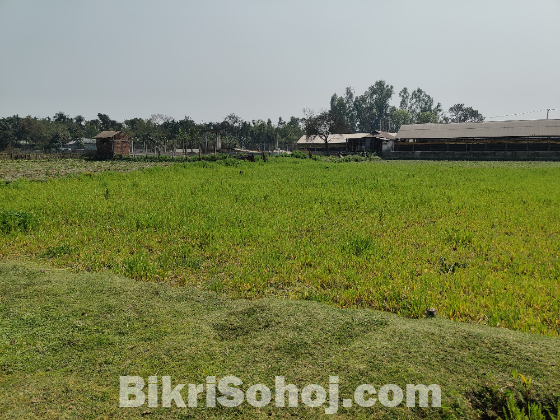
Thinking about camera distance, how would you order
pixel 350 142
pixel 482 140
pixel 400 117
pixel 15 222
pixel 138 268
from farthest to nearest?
pixel 400 117
pixel 350 142
pixel 482 140
pixel 15 222
pixel 138 268

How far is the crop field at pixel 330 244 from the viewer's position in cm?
509

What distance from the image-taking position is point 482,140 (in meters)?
46.0

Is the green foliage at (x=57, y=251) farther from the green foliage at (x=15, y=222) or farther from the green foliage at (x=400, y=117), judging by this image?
the green foliage at (x=400, y=117)

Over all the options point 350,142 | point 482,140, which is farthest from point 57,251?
point 350,142

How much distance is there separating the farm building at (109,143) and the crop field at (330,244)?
36236 mm

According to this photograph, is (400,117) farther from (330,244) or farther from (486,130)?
(330,244)

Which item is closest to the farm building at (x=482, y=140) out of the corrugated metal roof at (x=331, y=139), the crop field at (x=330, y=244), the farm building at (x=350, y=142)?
the farm building at (x=350, y=142)

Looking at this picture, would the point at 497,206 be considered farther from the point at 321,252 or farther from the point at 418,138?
the point at 418,138

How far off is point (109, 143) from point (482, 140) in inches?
1918

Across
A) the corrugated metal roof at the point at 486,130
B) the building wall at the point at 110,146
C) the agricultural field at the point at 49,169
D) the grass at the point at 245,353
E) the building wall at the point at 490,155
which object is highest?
the corrugated metal roof at the point at 486,130

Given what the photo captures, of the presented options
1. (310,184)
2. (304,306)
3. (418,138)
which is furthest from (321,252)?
(418,138)

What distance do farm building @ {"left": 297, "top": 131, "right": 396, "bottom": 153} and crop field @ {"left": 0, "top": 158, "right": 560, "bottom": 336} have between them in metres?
42.6

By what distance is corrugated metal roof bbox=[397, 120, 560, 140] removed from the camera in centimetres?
4397

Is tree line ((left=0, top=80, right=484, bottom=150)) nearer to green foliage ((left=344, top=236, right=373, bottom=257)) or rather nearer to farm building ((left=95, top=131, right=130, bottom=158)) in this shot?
farm building ((left=95, top=131, right=130, bottom=158))
